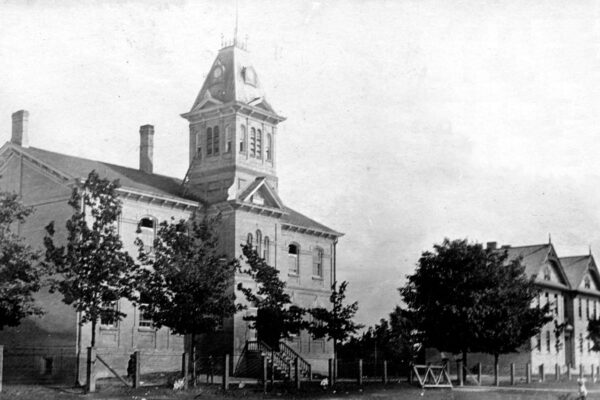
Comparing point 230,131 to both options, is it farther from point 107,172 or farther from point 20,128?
point 20,128

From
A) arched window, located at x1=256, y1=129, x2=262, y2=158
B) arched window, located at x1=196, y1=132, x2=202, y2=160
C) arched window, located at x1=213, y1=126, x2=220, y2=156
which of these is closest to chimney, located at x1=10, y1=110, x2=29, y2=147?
arched window, located at x1=196, y1=132, x2=202, y2=160

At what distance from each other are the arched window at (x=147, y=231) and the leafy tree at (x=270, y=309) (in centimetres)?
445

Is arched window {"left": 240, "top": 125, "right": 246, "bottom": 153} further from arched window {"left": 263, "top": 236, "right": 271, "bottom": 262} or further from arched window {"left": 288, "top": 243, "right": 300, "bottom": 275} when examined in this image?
arched window {"left": 288, "top": 243, "right": 300, "bottom": 275}

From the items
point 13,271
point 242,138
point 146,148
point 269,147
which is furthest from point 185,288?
point 269,147

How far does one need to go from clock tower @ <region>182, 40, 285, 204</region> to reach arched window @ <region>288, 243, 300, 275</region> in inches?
158

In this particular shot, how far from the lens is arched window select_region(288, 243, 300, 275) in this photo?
47594mm

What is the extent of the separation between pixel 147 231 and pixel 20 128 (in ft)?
26.0

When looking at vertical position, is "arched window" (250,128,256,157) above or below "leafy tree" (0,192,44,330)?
above

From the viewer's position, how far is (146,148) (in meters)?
45.7

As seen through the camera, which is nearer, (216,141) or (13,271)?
(13,271)

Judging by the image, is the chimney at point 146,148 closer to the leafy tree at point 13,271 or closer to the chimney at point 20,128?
the chimney at point 20,128

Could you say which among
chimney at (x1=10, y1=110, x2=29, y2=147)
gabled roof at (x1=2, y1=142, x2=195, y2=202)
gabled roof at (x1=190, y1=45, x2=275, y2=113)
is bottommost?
gabled roof at (x1=2, y1=142, x2=195, y2=202)

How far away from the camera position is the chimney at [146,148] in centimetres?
4553

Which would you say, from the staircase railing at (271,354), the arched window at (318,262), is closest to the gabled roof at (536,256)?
the arched window at (318,262)
